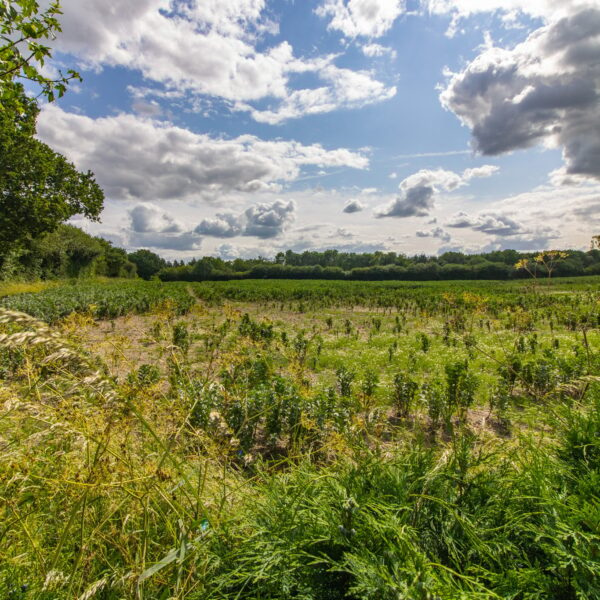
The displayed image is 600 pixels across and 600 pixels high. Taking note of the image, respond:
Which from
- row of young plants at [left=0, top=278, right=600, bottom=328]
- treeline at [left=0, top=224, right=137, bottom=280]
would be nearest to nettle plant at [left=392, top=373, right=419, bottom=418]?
row of young plants at [left=0, top=278, right=600, bottom=328]

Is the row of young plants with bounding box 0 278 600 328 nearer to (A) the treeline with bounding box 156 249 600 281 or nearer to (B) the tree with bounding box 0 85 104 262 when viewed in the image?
(B) the tree with bounding box 0 85 104 262

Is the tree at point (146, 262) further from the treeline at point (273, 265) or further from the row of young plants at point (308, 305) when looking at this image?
the row of young plants at point (308, 305)

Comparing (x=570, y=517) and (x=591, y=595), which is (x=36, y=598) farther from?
(x=570, y=517)

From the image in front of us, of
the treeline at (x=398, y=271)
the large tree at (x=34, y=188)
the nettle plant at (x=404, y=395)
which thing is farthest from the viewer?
the treeline at (x=398, y=271)

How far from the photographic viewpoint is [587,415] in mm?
1818

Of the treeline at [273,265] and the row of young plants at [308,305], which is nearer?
the row of young plants at [308,305]

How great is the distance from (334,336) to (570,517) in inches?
591

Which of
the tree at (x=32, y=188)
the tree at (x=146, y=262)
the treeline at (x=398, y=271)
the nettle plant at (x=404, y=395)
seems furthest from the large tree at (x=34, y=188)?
the tree at (x=146, y=262)


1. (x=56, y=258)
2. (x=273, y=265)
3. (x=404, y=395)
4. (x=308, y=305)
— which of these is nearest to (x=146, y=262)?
(x=273, y=265)

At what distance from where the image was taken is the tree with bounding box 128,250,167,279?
118 metres

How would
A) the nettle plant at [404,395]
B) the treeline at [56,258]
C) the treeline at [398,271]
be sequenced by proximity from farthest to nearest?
the treeline at [398,271] < the treeline at [56,258] < the nettle plant at [404,395]

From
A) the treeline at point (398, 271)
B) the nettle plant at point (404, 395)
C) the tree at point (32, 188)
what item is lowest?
the nettle plant at point (404, 395)

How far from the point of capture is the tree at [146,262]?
118 metres

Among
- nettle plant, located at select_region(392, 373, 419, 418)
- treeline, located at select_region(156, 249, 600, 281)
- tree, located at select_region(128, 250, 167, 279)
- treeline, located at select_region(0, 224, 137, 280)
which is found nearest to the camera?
nettle plant, located at select_region(392, 373, 419, 418)
